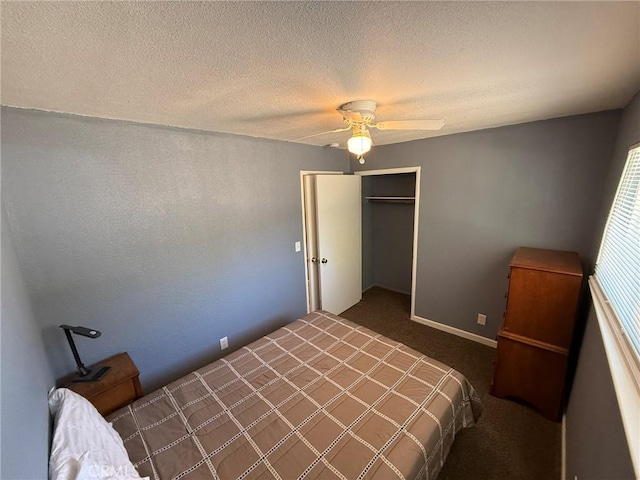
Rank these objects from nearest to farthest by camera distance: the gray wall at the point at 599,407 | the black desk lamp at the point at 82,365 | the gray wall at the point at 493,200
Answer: the gray wall at the point at 599,407, the black desk lamp at the point at 82,365, the gray wall at the point at 493,200

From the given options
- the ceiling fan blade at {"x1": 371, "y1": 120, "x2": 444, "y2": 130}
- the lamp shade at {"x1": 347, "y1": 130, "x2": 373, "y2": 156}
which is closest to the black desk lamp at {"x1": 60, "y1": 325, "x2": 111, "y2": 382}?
the lamp shade at {"x1": 347, "y1": 130, "x2": 373, "y2": 156}

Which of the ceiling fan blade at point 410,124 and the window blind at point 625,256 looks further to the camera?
the ceiling fan blade at point 410,124

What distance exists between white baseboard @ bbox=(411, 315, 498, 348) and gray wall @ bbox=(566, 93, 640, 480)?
945 mm

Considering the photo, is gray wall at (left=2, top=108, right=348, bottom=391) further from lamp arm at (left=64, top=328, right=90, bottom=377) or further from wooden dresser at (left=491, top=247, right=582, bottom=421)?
wooden dresser at (left=491, top=247, right=582, bottom=421)

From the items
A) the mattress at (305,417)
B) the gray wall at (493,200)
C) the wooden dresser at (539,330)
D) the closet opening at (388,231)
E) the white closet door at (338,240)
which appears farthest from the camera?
the closet opening at (388,231)

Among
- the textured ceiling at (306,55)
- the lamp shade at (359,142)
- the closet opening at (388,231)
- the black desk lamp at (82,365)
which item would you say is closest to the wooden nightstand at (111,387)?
the black desk lamp at (82,365)

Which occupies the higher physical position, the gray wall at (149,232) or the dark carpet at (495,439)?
the gray wall at (149,232)

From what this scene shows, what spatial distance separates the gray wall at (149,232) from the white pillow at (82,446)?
1.74ft

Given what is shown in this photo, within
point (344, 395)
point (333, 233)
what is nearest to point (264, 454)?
point (344, 395)

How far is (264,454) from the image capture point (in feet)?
4.01

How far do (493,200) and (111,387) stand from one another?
3.41 meters

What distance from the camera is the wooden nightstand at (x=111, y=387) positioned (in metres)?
1.50

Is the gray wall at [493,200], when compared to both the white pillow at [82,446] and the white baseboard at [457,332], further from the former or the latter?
the white pillow at [82,446]

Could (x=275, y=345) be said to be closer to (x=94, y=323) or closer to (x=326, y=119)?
(x=94, y=323)
